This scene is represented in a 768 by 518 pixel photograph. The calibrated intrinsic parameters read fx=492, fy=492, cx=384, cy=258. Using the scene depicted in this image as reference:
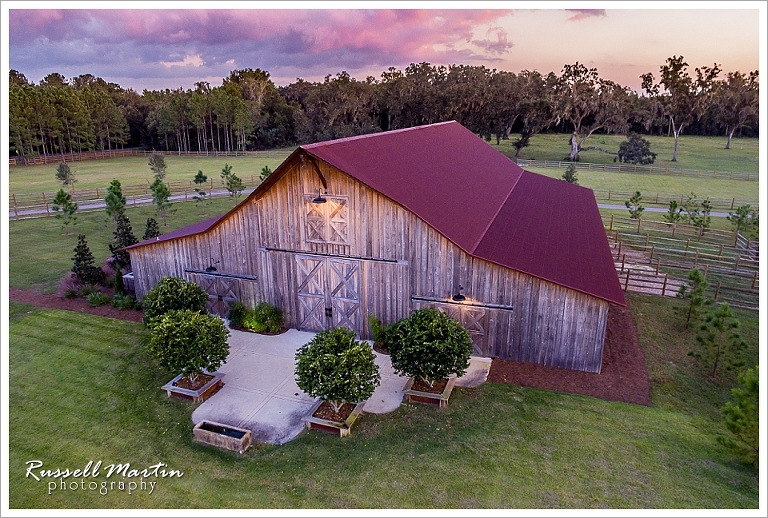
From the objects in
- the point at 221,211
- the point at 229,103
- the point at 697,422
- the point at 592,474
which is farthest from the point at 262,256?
the point at 229,103

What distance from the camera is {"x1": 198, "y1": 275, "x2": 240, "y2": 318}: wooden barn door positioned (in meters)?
14.4

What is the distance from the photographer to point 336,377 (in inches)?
365

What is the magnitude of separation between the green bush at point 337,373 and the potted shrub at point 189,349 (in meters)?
2.31

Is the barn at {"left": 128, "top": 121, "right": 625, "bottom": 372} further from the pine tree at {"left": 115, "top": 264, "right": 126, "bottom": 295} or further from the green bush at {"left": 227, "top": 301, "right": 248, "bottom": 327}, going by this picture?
the pine tree at {"left": 115, "top": 264, "right": 126, "bottom": 295}

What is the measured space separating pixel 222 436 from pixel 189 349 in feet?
7.32

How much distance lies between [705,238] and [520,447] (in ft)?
68.7

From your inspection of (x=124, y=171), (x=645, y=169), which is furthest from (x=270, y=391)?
(x=645, y=169)

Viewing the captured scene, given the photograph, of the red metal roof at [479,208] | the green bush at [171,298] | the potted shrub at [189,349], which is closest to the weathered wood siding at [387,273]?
the red metal roof at [479,208]

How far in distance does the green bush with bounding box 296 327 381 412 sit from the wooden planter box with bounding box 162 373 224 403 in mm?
2590

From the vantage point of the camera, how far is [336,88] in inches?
2793

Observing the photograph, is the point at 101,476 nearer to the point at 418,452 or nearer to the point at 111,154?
the point at 418,452

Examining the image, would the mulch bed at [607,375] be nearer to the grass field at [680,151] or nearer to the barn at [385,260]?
the barn at [385,260]

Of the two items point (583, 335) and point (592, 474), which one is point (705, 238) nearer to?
point (583, 335)

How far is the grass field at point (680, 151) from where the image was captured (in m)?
55.1
